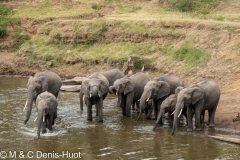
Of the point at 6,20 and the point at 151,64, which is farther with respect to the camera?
the point at 6,20

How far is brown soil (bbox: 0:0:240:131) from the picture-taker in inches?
709

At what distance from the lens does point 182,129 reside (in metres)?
16.2

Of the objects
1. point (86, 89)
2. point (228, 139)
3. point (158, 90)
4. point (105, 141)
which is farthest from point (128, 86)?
point (228, 139)

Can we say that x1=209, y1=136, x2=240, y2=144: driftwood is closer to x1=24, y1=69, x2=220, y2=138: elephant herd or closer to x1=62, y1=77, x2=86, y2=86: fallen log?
x1=24, y1=69, x2=220, y2=138: elephant herd

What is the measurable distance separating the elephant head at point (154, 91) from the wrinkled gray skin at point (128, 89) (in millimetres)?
997

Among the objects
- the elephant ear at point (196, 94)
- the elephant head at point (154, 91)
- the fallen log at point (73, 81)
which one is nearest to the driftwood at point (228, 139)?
the elephant ear at point (196, 94)

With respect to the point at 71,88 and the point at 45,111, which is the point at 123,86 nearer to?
the point at 45,111

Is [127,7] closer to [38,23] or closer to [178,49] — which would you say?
[38,23]

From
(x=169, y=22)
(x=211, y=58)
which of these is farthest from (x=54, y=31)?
(x=211, y=58)

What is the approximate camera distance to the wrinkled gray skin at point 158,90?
56.1 ft

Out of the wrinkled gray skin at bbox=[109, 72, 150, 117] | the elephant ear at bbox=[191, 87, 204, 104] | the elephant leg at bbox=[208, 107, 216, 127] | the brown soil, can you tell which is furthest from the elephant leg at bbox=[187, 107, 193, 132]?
the wrinkled gray skin at bbox=[109, 72, 150, 117]

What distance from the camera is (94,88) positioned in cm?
1689

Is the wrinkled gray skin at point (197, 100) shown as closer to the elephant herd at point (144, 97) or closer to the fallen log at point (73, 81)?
the elephant herd at point (144, 97)

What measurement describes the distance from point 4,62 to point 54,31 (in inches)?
136
